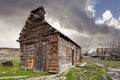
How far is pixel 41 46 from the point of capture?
1742 cm

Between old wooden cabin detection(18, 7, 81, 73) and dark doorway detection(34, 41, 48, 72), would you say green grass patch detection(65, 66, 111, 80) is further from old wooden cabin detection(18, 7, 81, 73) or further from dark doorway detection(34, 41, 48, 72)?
dark doorway detection(34, 41, 48, 72)

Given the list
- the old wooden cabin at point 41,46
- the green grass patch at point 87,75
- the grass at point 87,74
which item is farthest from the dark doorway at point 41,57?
the green grass patch at point 87,75

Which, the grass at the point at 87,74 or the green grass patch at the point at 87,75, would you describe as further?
the grass at the point at 87,74

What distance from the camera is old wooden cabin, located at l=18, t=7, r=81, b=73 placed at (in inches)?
623

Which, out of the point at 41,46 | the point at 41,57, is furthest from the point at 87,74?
the point at 41,46

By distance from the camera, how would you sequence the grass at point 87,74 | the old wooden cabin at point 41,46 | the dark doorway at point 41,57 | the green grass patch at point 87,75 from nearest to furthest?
1. the green grass patch at point 87,75
2. the grass at point 87,74
3. the old wooden cabin at point 41,46
4. the dark doorway at point 41,57

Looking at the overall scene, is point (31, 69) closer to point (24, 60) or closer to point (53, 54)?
point (24, 60)

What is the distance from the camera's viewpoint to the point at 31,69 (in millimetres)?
18781

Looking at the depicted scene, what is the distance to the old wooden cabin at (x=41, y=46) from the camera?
15.8 m

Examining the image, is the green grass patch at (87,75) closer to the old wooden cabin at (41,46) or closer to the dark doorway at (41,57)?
the old wooden cabin at (41,46)

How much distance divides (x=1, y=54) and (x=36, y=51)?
32.5 m

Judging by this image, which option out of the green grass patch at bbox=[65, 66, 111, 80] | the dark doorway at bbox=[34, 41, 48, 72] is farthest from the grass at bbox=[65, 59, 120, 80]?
the dark doorway at bbox=[34, 41, 48, 72]

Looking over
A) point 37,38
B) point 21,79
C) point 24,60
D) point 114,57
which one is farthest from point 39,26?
point 114,57

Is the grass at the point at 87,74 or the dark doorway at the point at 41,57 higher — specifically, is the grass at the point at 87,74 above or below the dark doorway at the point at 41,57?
below
